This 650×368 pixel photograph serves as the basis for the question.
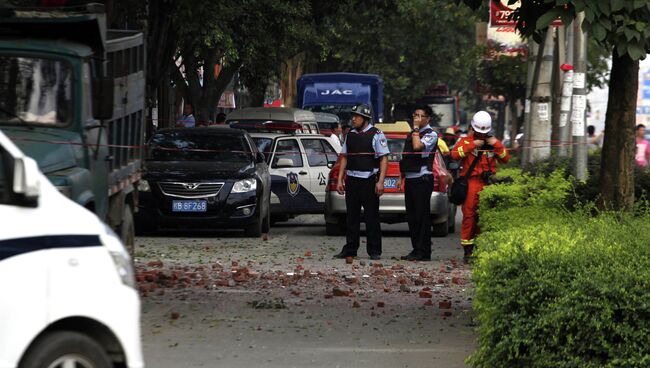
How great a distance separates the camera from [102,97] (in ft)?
36.5

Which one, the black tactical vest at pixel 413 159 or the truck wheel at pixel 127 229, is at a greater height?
the black tactical vest at pixel 413 159

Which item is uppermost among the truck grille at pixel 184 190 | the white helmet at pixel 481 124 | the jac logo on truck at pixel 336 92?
the white helmet at pixel 481 124

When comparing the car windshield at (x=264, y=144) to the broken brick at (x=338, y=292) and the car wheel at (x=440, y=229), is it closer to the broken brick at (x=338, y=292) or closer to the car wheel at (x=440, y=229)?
the car wheel at (x=440, y=229)

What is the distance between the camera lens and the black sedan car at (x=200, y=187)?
2014 cm

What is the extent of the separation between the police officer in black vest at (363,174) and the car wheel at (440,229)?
473 cm

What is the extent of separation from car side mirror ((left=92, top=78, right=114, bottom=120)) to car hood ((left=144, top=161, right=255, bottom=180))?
892cm

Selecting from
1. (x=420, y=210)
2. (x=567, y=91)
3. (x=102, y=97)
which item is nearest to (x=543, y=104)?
(x=567, y=91)

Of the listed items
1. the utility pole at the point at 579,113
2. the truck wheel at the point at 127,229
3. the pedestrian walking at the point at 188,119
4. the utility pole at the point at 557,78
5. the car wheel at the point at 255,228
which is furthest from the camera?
Result: the pedestrian walking at the point at 188,119

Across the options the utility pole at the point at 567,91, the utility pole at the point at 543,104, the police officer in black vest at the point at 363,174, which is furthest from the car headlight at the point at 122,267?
the utility pole at the point at 543,104

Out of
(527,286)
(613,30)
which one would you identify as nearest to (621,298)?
(527,286)

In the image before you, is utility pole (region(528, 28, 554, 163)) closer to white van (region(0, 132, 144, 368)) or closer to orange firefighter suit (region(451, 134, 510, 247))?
orange firefighter suit (region(451, 134, 510, 247))

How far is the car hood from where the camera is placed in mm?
20250

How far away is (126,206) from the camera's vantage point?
1338 cm

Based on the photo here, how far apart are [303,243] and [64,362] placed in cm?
1360
